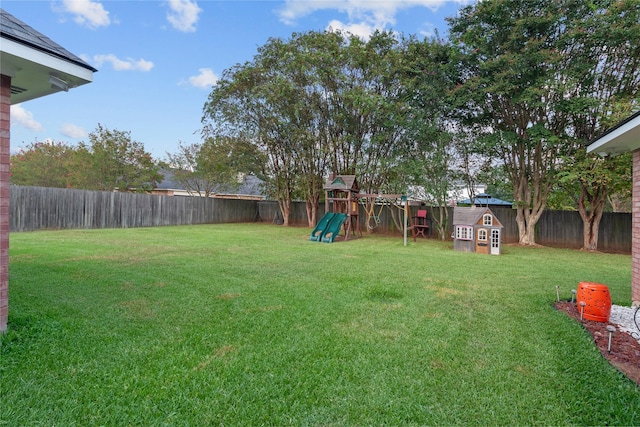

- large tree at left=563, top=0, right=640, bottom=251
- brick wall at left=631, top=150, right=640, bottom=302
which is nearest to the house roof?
brick wall at left=631, top=150, right=640, bottom=302

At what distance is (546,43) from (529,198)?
4507 mm

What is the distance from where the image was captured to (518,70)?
29.0 feet

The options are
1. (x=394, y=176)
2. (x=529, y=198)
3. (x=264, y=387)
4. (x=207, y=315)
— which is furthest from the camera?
(x=394, y=176)

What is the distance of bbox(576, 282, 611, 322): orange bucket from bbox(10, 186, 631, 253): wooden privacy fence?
30.9 ft

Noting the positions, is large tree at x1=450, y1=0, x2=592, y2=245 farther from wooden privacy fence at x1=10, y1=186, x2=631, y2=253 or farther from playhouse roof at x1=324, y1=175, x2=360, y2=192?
playhouse roof at x1=324, y1=175, x2=360, y2=192

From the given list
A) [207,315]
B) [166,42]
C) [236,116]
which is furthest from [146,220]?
[207,315]

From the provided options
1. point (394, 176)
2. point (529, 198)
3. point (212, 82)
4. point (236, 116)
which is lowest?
point (529, 198)

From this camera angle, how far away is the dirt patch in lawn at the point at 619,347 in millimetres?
2348

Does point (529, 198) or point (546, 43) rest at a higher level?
point (546, 43)

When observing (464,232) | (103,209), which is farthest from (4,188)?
(103,209)

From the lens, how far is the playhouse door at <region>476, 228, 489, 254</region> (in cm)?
891

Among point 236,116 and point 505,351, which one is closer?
point 505,351

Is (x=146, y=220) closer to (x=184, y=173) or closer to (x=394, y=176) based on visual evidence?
(x=184, y=173)

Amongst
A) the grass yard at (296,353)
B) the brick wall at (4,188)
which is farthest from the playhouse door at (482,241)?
the brick wall at (4,188)
